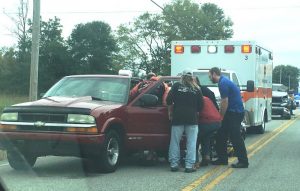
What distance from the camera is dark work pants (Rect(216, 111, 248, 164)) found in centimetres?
992

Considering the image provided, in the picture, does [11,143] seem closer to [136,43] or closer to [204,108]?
[204,108]

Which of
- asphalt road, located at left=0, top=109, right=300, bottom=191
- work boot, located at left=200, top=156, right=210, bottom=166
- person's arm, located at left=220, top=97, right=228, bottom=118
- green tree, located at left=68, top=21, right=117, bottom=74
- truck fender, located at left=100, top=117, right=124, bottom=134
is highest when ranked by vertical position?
green tree, located at left=68, top=21, right=117, bottom=74

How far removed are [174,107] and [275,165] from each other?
95.0 inches

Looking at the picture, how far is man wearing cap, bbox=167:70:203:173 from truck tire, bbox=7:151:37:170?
2.44 metres

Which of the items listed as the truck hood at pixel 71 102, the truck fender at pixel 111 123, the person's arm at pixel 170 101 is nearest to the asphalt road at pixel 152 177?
the truck fender at pixel 111 123

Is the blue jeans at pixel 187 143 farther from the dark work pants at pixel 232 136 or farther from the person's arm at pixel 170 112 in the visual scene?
the dark work pants at pixel 232 136

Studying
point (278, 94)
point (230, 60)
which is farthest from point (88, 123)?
point (278, 94)

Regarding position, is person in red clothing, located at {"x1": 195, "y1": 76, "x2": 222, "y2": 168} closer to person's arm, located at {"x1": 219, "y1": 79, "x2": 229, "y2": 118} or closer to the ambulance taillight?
person's arm, located at {"x1": 219, "y1": 79, "x2": 229, "y2": 118}

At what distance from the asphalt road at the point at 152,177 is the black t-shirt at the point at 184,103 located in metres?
0.91

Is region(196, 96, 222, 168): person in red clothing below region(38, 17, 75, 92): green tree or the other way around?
A: below

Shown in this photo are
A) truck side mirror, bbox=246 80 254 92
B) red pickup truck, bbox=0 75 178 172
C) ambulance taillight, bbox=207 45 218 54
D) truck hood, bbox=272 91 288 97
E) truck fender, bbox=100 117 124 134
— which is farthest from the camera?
truck hood, bbox=272 91 288 97

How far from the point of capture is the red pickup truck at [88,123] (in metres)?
8.50

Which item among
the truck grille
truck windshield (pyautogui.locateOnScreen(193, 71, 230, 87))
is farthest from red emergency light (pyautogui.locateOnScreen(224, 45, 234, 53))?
the truck grille

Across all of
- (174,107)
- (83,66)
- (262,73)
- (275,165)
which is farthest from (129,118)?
(83,66)
